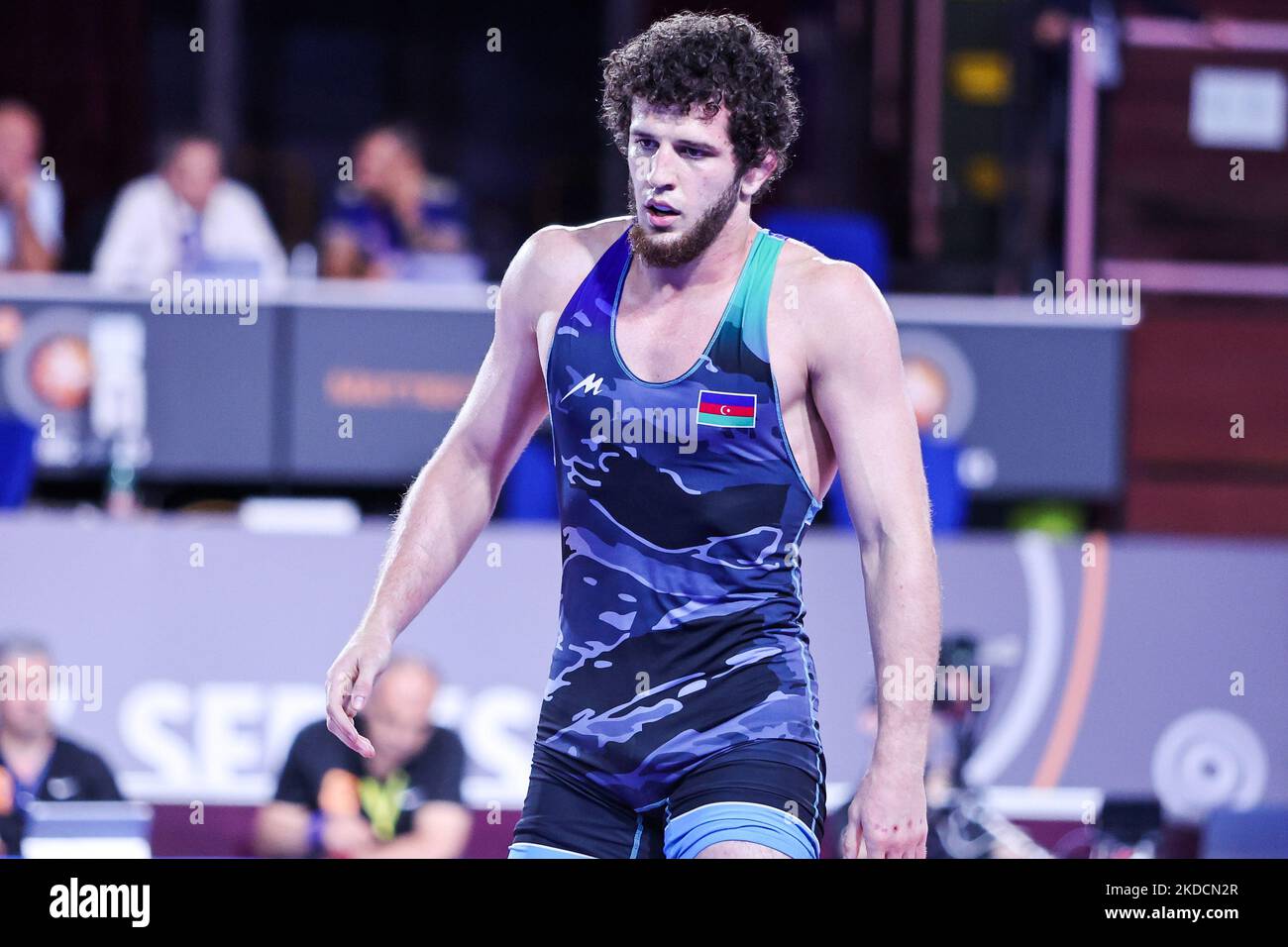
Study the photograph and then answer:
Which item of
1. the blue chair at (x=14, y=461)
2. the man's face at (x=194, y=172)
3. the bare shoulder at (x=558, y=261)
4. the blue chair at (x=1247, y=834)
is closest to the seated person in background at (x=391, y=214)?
the man's face at (x=194, y=172)

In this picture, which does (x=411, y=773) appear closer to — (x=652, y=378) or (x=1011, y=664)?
(x=1011, y=664)

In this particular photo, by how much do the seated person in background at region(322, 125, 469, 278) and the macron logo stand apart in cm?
446

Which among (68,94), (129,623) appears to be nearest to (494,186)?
(68,94)

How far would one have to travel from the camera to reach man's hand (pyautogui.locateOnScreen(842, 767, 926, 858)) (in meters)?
2.46

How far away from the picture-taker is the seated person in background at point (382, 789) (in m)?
4.72

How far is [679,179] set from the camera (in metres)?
2.59

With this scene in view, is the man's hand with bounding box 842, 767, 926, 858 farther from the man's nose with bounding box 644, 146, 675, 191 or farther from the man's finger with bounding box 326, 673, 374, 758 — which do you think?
the man's nose with bounding box 644, 146, 675, 191

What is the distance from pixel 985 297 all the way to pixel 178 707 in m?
3.70

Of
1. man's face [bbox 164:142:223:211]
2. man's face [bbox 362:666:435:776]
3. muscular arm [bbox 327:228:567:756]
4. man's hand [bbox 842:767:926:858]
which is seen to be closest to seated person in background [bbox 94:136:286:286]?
man's face [bbox 164:142:223:211]

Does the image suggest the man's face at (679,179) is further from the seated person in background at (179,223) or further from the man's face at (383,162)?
the man's face at (383,162)

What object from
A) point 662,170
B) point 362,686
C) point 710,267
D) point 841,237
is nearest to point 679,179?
point 662,170
